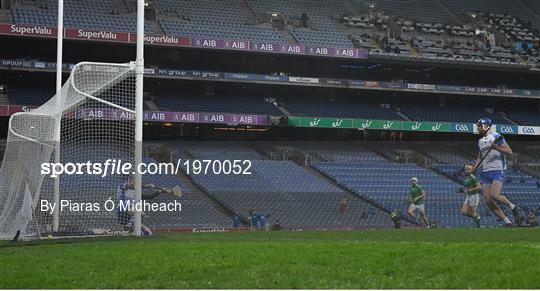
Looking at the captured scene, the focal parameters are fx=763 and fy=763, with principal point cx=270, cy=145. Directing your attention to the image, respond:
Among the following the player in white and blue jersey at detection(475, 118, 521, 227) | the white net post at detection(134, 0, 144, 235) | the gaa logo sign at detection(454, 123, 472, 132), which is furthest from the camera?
the gaa logo sign at detection(454, 123, 472, 132)

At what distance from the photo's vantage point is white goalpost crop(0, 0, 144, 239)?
44.6ft

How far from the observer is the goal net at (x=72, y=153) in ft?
45.8

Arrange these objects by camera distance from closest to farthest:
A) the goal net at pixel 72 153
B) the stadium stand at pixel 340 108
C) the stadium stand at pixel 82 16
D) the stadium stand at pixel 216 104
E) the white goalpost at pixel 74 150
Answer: the white goalpost at pixel 74 150 < the goal net at pixel 72 153 < the stadium stand at pixel 82 16 < the stadium stand at pixel 216 104 < the stadium stand at pixel 340 108

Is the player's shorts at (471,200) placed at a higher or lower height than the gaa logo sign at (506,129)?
lower

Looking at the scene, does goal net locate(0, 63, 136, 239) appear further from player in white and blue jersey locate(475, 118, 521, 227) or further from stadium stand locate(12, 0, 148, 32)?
stadium stand locate(12, 0, 148, 32)

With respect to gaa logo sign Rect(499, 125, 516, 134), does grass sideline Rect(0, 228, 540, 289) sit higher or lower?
lower

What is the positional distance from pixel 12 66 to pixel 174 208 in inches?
572

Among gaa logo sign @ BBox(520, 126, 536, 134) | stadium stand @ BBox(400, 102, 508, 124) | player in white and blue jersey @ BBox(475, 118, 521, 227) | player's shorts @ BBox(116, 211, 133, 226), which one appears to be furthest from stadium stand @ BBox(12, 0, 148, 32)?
player in white and blue jersey @ BBox(475, 118, 521, 227)

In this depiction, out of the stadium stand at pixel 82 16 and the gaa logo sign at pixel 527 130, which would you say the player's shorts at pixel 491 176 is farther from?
the gaa logo sign at pixel 527 130

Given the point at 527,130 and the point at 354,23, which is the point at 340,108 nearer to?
the point at 354,23

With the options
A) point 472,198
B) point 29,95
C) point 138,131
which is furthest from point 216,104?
point 138,131

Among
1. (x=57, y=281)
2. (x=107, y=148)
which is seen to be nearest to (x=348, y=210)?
(x=107, y=148)

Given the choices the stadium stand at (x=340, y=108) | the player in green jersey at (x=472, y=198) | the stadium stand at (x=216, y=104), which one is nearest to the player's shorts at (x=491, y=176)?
the player in green jersey at (x=472, y=198)

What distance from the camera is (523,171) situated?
4050cm
